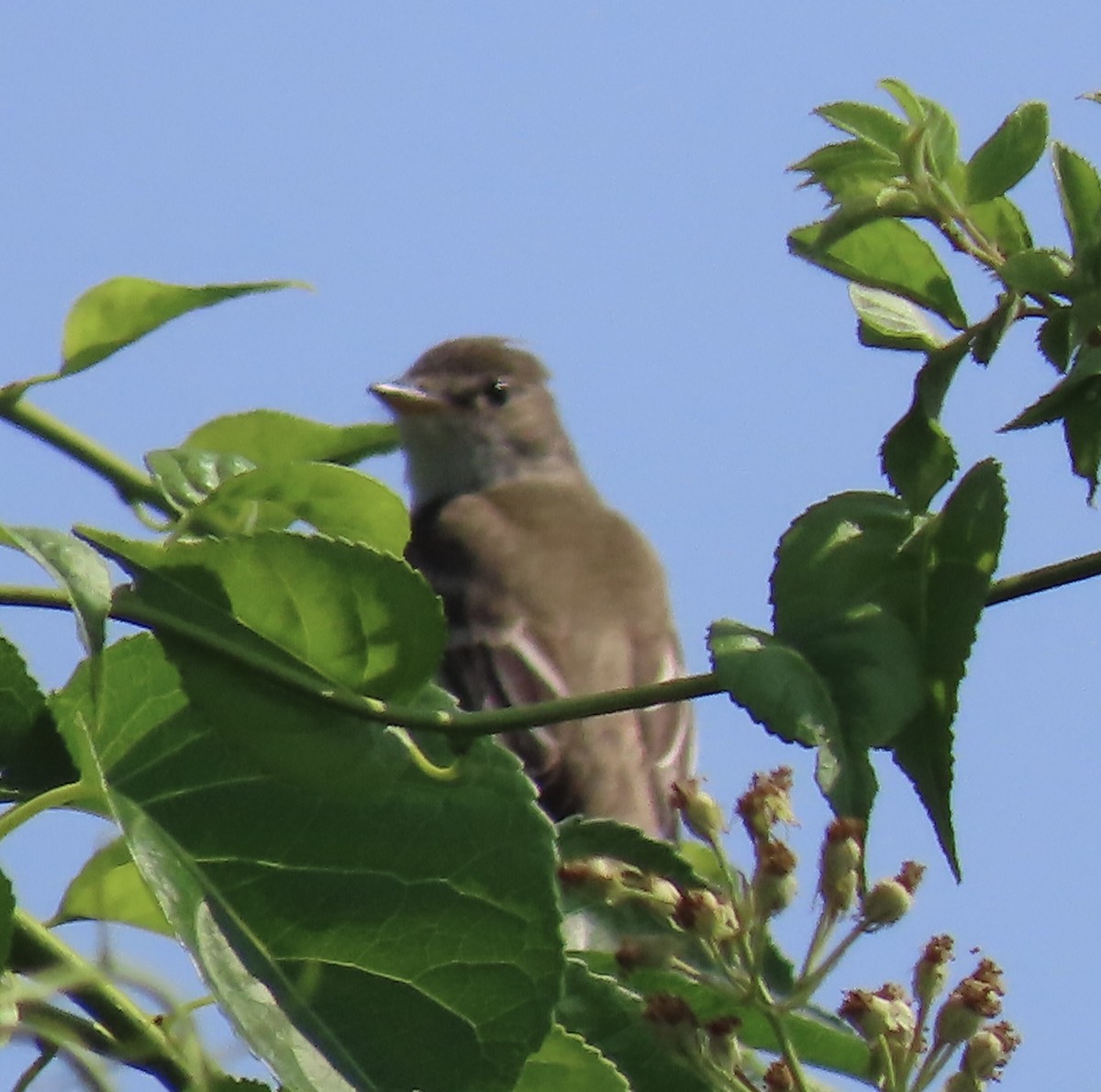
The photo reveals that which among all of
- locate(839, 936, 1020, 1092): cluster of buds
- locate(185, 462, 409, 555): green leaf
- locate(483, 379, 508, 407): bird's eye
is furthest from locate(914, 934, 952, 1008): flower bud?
locate(483, 379, 508, 407): bird's eye

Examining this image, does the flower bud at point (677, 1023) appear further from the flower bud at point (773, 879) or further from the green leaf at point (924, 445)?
the green leaf at point (924, 445)

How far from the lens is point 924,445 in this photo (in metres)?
1.44

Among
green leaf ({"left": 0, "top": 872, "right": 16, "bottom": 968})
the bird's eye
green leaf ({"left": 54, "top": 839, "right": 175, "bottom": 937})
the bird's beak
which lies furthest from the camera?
the bird's eye

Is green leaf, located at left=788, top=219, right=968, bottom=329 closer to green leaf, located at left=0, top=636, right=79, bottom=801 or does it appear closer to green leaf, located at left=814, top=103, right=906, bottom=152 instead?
green leaf, located at left=814, top=103, right=906, bottom=152

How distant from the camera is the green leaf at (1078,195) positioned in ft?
4.69

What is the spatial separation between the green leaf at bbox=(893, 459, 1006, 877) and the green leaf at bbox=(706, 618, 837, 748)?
0.09 metres

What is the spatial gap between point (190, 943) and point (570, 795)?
4.13 meters

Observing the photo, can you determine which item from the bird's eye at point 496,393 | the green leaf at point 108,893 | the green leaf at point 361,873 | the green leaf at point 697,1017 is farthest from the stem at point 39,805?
the bird's eye at point 496,393

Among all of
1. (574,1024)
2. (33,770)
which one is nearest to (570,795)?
(574,1024)

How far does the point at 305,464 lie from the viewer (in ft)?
4.95

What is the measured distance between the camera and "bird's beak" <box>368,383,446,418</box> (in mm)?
7754

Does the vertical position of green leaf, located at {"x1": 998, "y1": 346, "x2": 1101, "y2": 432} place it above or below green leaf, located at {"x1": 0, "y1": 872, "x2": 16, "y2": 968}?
above

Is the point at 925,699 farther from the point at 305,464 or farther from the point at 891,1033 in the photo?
the point at 305,464

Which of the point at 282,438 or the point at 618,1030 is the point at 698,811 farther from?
the point at 282,438
